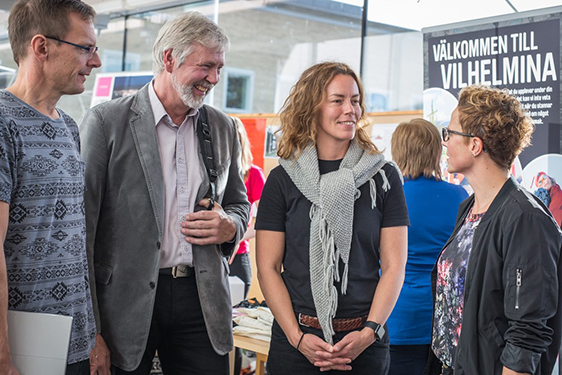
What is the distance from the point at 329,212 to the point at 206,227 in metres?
0.42

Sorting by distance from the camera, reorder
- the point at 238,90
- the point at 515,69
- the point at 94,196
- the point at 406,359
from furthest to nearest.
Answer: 1. the point at 238,90
2. the point at 515,69
3. the point at 406,359
4. the point at 94,196

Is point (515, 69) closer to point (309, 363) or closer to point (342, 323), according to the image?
point (342, 323)

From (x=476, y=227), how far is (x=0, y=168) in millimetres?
1385

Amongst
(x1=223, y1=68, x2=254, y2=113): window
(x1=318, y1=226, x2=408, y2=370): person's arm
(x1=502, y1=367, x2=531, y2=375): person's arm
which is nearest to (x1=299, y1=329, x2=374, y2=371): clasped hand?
(x1=318, y1=226, x2=408, y2=370): person's arm

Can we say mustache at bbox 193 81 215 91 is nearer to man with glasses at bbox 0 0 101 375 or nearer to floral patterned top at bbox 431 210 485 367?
man with glasses at bbox 0 0 101 375

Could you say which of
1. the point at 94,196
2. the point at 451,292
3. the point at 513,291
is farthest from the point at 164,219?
the point at 513,291

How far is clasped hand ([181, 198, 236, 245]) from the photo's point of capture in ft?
6.71

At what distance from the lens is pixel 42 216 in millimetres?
1660

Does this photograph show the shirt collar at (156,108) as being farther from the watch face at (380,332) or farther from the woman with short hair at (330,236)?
the watch face at (380,332)

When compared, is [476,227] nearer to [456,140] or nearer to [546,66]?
[456,140]

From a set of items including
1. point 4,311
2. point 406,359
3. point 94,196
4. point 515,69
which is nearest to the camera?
point 4,311

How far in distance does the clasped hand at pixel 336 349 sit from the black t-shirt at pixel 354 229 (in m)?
0.09

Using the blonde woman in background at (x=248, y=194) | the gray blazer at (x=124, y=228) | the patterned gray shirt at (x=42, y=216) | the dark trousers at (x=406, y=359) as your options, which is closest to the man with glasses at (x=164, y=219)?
the gray blazer at (x=124, y=228)

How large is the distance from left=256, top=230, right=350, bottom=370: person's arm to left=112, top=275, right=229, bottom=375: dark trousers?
0.81ft
